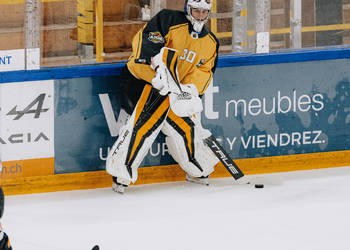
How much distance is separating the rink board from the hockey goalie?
194 mm

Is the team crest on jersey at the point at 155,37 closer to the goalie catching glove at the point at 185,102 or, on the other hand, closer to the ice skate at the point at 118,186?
the goalie catching glove at the point at 185,102

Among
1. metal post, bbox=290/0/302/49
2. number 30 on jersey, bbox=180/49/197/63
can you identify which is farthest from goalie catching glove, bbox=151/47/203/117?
metal post, bbox=290/0/302/49

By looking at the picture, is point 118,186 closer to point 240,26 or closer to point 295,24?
point 240,26

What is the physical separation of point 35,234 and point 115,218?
49 centimetres

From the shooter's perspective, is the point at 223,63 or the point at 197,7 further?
the point at 223,63

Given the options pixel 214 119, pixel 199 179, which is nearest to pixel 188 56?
pixel 214 119

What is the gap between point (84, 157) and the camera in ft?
15.2

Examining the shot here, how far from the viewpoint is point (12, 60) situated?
4410mm

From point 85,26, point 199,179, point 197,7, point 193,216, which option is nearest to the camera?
point 193,216

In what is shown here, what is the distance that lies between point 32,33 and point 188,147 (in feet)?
3.91

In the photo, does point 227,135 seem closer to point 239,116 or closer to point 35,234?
point 239,116

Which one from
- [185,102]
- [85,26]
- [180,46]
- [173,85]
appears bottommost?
[185,102]

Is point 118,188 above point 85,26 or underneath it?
underneath

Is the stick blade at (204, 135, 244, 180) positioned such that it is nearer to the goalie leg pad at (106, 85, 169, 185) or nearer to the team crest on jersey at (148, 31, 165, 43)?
the goalie leg pad at (106, 85, 169, 185)
